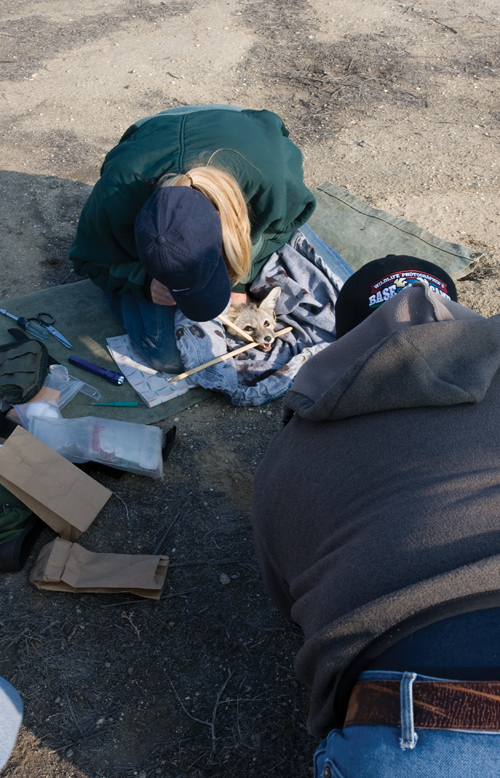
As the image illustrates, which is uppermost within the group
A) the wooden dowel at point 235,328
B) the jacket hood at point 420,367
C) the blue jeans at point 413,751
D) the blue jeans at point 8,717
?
the jacket hood at point 420,367

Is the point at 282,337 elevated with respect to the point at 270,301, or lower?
lower

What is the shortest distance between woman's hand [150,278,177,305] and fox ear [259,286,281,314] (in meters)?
0.45

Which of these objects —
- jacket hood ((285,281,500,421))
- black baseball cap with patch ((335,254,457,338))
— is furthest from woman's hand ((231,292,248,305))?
jacket hood ((285,281,500,421))

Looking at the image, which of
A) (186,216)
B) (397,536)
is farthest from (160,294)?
(397,536)

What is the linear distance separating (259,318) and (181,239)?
80 cm

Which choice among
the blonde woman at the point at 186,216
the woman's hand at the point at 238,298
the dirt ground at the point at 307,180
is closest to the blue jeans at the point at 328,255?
the blonde woman at the point at 186,216

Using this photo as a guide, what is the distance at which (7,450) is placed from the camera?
2252 millimetres

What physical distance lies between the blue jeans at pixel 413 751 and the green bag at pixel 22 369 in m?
2.11

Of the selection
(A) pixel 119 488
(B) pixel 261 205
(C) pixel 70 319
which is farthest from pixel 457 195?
(A) pixel 119 488

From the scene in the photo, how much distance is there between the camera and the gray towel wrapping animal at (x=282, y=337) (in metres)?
2.88

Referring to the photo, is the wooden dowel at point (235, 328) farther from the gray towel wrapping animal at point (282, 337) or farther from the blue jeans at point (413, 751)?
the blue jeans at point (413, 751)

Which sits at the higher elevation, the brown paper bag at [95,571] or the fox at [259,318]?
the fox at [259,318]

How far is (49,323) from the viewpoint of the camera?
318cm

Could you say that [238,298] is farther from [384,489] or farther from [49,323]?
[384,489]
